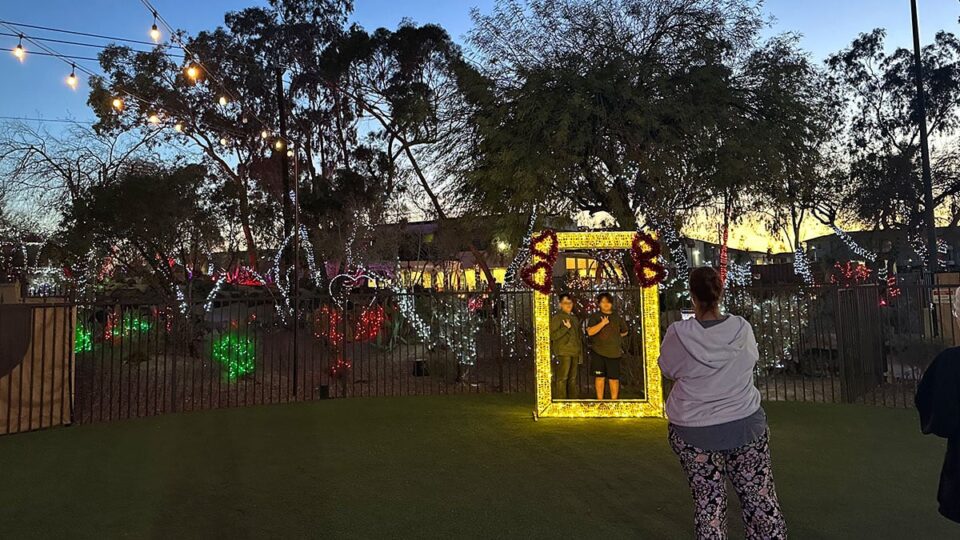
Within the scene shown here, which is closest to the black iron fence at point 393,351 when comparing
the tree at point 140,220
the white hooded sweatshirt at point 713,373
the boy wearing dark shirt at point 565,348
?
the boy wearing dark shirt at point 565,348

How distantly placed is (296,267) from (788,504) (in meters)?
9.61

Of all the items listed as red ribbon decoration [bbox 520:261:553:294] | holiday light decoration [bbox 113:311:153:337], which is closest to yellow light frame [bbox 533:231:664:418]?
red ribbon decoration [bbox 520:261:553:294]

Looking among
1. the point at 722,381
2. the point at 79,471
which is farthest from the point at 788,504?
the point at 79,471

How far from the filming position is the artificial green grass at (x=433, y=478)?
4.39 metres

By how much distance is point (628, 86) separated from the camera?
1086 centimetres

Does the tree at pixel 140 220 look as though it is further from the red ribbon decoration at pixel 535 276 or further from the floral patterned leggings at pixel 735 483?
the floral patterned leggings at pixel 735 483

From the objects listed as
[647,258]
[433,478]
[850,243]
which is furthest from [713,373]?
[850,243]

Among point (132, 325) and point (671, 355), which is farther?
point (132, 325)

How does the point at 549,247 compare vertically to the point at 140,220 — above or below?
below

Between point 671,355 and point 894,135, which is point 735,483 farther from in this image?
point 894,135

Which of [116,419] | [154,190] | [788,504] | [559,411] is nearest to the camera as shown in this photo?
[788,504]

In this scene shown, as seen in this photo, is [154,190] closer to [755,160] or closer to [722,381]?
[755,160]

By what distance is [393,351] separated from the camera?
48.8 feet

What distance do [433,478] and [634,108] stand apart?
26.0 ft
